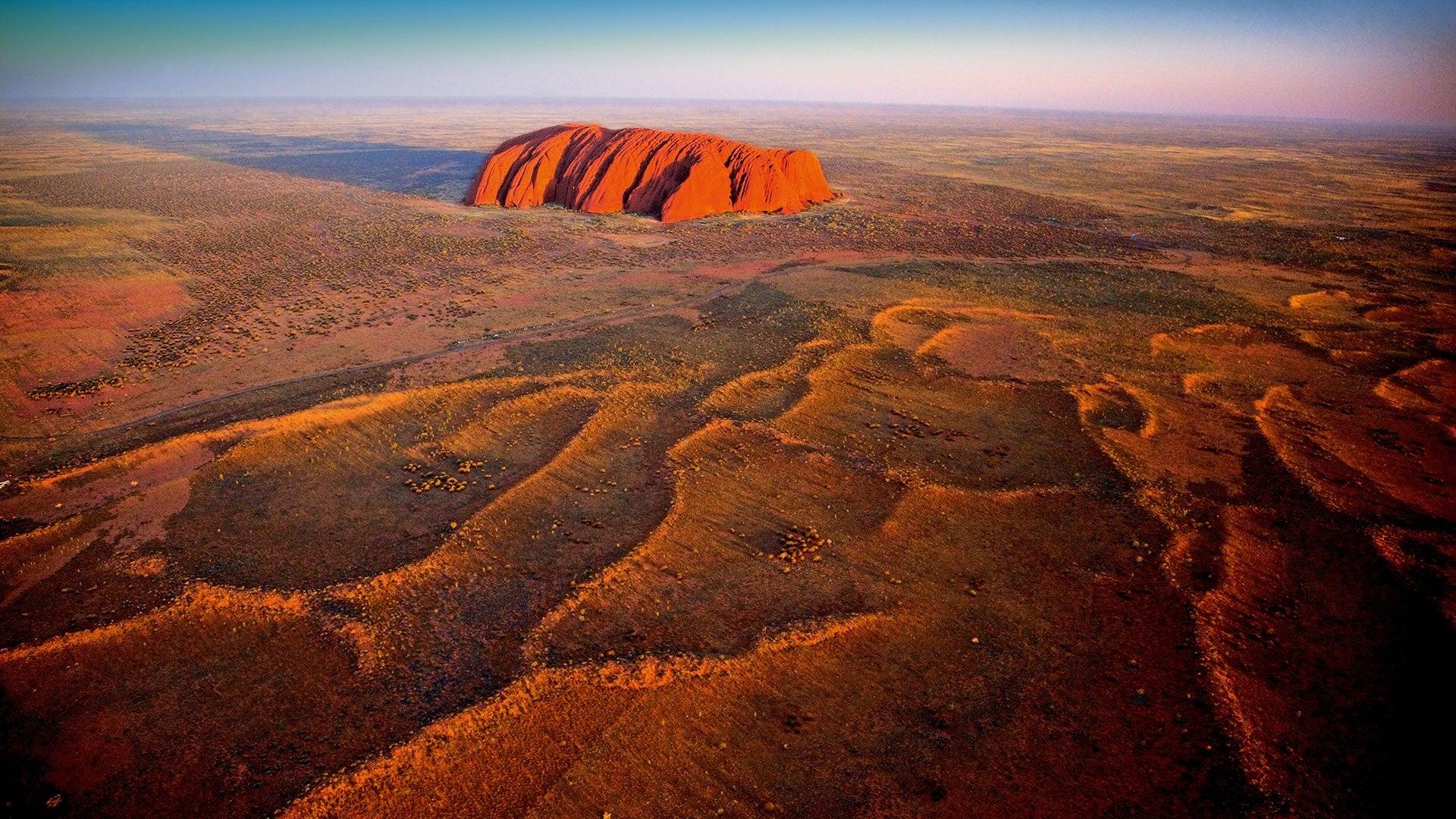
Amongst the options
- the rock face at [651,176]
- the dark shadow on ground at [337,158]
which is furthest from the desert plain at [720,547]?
the dark shadow on ground at [337,158]

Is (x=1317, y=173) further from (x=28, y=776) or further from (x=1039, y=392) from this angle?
(x=28, y=776)

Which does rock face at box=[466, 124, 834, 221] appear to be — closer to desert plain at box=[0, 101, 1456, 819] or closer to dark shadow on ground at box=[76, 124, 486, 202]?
dark shadow on ground at box=[76, 124, 486, 202]

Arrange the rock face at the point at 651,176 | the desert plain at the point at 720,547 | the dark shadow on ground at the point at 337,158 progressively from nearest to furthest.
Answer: the desert plain at the point at 720,547 → the rock face at the point at 651,176 → the dark shadow on ground at the point at 337,158

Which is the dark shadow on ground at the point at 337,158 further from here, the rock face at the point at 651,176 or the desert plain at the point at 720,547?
the desert plain at the point at 720,547

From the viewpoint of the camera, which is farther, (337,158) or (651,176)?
(337,158)

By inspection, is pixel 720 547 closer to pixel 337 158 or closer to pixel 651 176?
pixel 651 176

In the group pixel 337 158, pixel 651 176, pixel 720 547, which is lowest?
pixel 720 547

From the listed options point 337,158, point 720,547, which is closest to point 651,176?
point 720,547
